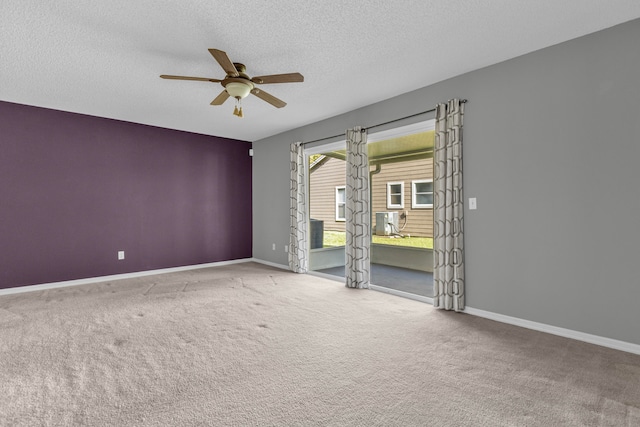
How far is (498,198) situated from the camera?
3.19 metres

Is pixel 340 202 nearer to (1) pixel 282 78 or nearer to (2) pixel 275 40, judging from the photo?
(1) pixel 282 78

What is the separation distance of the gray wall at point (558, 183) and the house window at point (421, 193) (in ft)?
9.73

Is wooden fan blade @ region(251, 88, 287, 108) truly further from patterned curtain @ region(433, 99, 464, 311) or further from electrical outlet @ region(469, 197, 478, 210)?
electrical outlet @ region(469, 197, 478, 210)

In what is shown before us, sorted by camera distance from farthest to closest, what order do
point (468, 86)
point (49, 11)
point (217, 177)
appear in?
point (217, 177), point (468, 86), point (49, 11)

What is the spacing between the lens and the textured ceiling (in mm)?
2320

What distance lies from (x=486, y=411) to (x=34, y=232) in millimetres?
5753

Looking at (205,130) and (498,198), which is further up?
(205,130)

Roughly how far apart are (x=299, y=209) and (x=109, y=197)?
10.2 ft

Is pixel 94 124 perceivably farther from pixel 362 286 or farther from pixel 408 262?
pixel 408 262

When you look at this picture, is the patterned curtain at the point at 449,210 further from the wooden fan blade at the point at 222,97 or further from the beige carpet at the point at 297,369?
the wooden fan blade at the point at 222,97

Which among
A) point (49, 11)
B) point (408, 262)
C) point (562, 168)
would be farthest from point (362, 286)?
point (49, 11)

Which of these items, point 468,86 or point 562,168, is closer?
point 562,168

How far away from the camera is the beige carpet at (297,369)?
5.65 feet

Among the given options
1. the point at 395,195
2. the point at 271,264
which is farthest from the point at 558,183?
the point at 271,264
